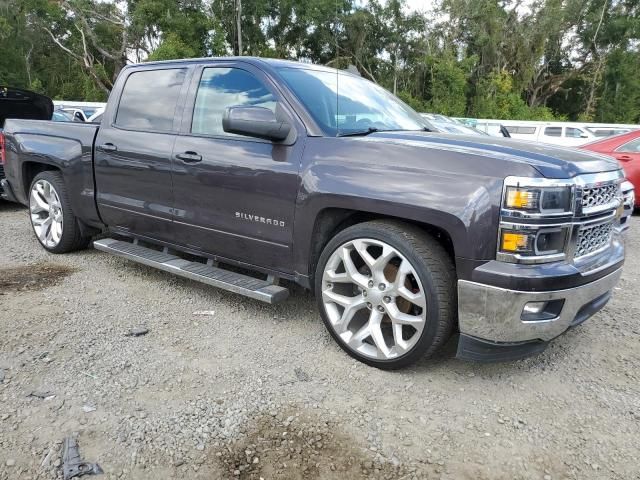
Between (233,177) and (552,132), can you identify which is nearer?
(233,177)

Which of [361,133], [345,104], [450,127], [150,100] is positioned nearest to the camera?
[361,133]

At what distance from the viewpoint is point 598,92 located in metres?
36.0

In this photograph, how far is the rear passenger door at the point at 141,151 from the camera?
3.88 metres

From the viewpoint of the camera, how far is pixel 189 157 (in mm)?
3646

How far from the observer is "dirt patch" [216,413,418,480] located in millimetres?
2146

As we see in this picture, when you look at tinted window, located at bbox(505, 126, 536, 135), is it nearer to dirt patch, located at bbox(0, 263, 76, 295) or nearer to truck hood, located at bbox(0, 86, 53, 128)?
truck hood, located at bbox(0, 86, 53, 128)

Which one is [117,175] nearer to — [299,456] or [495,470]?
[299,456]

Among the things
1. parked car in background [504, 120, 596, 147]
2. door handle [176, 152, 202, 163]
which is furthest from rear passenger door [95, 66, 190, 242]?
parked car in background [504, 120, 596, 147]

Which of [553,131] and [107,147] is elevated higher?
[553,131]

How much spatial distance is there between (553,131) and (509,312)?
18360mm

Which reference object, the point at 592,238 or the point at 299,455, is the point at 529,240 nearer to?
the point at 592,238

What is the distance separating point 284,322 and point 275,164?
1.17 meters

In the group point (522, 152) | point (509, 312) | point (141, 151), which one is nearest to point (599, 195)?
point (522, 152)

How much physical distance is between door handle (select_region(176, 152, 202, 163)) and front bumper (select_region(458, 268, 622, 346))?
80.8 inches
